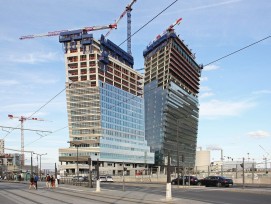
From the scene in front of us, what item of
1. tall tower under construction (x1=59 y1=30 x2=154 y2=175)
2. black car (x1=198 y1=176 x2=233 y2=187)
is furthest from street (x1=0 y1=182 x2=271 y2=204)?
tall tower under construction (x1=59 y1=30 x2=154 y2=175)

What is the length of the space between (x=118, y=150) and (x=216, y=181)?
14687cm

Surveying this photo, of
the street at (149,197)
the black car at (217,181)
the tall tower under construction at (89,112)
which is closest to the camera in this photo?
the street at (149,197)

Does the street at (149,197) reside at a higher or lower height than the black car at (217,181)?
higher

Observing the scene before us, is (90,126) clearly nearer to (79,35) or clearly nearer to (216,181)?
(79,35)

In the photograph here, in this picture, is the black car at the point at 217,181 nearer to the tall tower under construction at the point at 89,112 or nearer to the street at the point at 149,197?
the street at the point at 149,197

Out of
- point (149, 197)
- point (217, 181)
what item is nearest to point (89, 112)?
point (217, 181)

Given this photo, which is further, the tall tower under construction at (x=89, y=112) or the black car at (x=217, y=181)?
the tall tower under construction at (x=89, y=112)

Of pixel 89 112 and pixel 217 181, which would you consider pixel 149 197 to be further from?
pixel 89 112

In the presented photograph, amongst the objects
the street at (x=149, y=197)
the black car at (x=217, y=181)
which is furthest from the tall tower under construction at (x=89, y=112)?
the street at (x=149, y=197)

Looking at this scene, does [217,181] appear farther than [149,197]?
Yes

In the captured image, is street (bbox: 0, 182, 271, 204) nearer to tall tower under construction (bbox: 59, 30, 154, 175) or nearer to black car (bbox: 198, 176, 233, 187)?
black car (bbox: 198, 176, 233, 187)

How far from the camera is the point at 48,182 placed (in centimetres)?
5788

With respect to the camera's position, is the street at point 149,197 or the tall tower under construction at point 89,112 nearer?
the street at point 149,197

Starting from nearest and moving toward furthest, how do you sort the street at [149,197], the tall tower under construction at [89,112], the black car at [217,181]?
1. the street at [149,197]
2. the black car at [217,181]
3. the tall tower under construction at [89,112]
